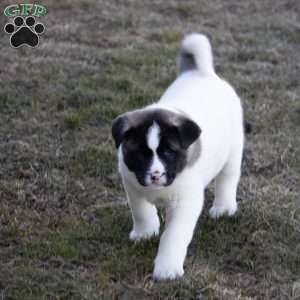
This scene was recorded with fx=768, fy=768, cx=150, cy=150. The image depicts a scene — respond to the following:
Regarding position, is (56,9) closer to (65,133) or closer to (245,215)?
(65,133)

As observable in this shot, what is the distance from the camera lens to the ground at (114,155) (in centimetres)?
462

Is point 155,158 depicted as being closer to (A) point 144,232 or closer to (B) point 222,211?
(A) point 144,232

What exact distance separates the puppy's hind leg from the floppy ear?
102cm

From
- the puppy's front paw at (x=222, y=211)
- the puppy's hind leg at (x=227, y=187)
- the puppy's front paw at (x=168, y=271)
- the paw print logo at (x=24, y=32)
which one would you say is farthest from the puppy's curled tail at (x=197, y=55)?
the puppy's front paw at (x=168, y=271)

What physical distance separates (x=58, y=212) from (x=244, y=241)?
135 cm

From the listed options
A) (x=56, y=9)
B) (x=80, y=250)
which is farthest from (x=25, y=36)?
(x=56, y=9)

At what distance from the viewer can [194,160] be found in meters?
4.61

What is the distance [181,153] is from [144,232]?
2.59ft

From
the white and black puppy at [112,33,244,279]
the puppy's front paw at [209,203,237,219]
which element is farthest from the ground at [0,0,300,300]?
the white and black puppy at [112,33,244,279]

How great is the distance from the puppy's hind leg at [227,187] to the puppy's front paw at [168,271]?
0.96 m

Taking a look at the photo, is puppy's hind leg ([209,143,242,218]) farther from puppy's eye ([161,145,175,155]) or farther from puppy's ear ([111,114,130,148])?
puppy's ear ([111,114,130,148])

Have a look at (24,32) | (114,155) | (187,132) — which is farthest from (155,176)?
(24,32)

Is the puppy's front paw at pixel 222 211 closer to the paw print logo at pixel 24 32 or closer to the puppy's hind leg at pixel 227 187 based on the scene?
the puppy's hind leg at pixel 227 187

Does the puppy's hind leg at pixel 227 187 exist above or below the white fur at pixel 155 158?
below
